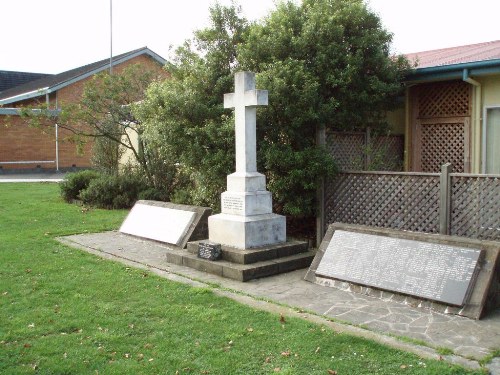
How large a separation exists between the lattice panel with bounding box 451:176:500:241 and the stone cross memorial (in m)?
2.67

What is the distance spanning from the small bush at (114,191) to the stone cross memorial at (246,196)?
779cm

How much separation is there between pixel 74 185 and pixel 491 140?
1250cm

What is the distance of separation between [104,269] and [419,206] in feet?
16.1

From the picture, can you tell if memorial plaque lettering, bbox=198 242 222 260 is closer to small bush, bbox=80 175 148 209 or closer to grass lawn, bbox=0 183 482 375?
grass lawn, bbox=0 183 482 375

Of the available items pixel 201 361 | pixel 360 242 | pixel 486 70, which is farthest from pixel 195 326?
pixel 486 70

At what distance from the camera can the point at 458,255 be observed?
635cm

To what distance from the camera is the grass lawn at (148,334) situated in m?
4.58

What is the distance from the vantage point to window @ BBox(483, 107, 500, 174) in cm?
1000

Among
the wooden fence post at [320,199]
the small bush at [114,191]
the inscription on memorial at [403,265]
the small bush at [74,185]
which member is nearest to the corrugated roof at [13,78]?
the small bush at [74,185]

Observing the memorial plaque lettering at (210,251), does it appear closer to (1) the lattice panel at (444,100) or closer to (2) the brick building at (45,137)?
(1) the lattice panel at (444,100)

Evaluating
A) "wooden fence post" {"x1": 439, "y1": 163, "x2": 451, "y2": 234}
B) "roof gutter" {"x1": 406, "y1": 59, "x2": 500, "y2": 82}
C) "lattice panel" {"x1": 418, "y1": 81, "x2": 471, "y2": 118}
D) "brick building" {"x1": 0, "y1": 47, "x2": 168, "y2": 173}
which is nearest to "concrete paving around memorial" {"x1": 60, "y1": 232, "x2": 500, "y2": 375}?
"wooden fence post" {"x1": 439, "y1": 163, "x2": 451, "y2": 234}

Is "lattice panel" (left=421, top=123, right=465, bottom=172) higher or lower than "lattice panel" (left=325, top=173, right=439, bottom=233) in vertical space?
higher

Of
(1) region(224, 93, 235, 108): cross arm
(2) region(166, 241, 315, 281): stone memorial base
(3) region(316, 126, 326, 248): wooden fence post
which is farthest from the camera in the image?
(3) region(316, 126, 326, 248): wooden fence post

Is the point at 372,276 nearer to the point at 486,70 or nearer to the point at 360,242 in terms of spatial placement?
the point at 360,242
